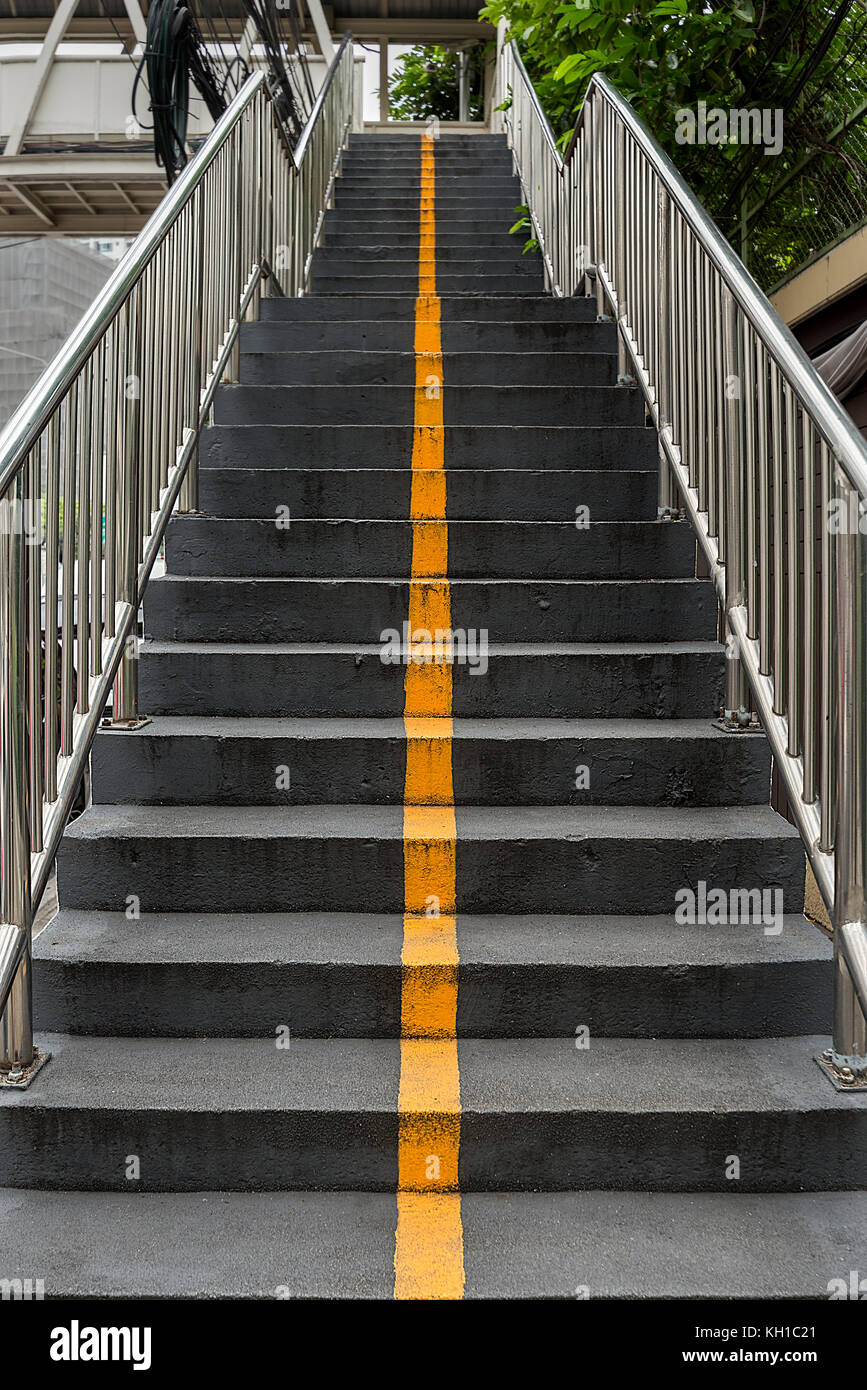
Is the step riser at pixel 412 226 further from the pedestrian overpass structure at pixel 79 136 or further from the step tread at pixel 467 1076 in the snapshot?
the step tread at pixel 467 1076

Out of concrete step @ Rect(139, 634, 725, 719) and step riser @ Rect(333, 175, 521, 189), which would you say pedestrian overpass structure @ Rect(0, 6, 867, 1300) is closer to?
concrete step @ Rect(139, 634, 725, 719)

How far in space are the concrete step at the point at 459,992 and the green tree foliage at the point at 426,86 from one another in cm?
1691

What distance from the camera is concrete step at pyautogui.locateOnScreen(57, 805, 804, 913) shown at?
2.47 metres

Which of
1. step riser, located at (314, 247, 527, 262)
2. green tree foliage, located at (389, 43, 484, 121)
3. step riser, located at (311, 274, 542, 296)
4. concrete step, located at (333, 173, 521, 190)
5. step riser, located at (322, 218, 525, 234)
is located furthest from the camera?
green tree foliage, located at (389, 43, 484, 121)

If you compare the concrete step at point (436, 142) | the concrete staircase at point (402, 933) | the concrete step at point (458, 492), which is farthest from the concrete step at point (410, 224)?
the concrete step at point (458, 492)

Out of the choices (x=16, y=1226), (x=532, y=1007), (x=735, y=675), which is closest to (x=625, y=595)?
(x=735, y=675)

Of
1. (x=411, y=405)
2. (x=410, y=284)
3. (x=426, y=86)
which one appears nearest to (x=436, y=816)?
(x=411, y=405)

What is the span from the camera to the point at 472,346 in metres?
4.50

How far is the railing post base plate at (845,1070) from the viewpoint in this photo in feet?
6.66

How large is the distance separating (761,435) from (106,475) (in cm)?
167

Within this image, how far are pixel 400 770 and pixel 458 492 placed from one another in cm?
126

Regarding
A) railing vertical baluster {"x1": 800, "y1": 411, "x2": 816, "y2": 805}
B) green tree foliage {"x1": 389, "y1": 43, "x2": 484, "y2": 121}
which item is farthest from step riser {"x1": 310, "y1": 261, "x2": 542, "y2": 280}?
green tree foliage {"x1": 389, "y1": 43, "x2": 484, "y2": 121}

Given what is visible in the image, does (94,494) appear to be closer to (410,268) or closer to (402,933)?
(402,933)

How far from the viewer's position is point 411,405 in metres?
3.99
